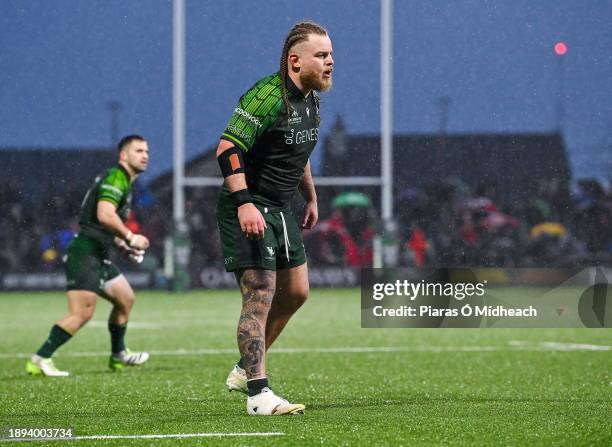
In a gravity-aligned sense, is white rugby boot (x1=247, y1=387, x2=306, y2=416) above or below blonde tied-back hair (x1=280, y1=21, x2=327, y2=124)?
below

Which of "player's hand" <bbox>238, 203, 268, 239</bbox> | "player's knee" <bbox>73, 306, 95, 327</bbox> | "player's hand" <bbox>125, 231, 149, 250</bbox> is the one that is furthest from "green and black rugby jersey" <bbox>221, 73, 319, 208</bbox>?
"player's knee" <bbox>73, 306, 95, 327</bbox>

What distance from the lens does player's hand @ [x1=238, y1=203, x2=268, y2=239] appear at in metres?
6.26

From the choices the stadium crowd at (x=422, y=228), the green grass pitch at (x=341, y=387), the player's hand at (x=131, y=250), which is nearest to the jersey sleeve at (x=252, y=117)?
the green grass pitch at (x=341, y=387)

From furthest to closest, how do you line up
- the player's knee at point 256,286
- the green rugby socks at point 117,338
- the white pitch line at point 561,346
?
1. the white pitch line at point 561,346
2. the green rugby socks at point 117,338
3. the player's knee at point 256,286

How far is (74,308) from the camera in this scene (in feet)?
32.3

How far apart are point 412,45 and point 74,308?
12.9 m

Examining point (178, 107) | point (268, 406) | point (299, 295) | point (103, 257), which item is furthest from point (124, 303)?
point (178, 107)

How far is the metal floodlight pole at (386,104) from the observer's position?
21641mm

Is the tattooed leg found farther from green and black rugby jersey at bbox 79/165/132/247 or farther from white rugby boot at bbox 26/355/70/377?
green and black rugby jersey at bbox 79/165/132/247

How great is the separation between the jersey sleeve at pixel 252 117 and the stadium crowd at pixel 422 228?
16.7 meters

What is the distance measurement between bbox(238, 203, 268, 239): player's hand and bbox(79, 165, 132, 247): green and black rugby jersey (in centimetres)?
354

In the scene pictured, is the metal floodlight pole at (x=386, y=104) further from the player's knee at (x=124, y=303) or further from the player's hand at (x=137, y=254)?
the player's hand at (x=137, y=254)

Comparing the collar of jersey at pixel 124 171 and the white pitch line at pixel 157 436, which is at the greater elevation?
the collar of jersey at pixel 124 171

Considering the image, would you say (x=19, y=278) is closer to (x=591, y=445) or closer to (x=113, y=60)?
(x=113, y=60)
